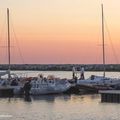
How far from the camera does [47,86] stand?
62.9 metres

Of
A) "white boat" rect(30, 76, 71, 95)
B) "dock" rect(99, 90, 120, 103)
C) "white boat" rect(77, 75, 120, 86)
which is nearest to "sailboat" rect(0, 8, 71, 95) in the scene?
"white boat" rect(30, 76, 71, 95)

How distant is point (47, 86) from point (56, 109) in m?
17.9

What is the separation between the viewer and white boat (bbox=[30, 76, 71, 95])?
61.9 metres

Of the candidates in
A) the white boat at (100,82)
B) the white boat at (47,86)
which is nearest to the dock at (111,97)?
the white boat at (47,86)

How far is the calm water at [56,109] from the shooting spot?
1523 inches

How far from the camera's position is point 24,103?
51031 millimetres

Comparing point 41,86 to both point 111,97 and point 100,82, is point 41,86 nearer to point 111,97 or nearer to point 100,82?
point 100,82

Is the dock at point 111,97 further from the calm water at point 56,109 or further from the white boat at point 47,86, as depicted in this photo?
the white boat at point 47,86

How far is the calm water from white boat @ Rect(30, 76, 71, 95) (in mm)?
3295

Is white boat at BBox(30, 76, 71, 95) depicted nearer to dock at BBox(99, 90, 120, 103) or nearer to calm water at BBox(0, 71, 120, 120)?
calm water at BBox(0, 71, 120, 120)

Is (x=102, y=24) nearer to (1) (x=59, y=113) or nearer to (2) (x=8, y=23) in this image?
(2) (x=8, y=23)

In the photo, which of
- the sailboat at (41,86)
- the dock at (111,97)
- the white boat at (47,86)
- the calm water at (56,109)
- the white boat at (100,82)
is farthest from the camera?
the white boat at (100,82)

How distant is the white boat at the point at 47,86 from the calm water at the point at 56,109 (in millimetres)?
3295

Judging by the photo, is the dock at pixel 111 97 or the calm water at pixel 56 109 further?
the dock at pixel 111 97
